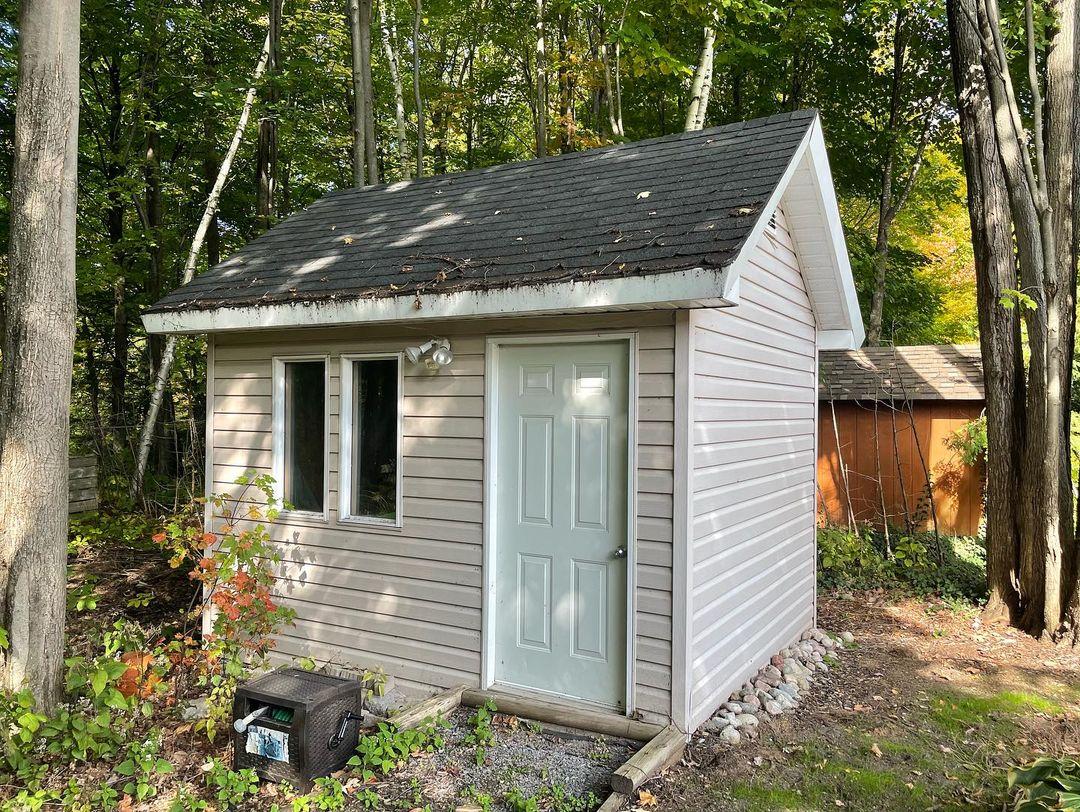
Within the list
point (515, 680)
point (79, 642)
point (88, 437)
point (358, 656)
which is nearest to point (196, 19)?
point (88, 437)

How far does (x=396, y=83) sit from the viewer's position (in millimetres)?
13500

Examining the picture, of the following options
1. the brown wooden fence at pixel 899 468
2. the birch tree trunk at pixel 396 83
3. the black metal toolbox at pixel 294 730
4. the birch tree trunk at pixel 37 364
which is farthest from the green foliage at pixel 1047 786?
the birch tree trunk at pixel 396 83

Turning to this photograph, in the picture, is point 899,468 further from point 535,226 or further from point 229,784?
point 229,784

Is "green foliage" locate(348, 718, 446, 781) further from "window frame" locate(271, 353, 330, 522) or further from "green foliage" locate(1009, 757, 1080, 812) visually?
"green foliage" locate(1009, 757, 1080, 812)

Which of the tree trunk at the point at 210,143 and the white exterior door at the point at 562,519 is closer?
the white exterior door at the point at 562,519

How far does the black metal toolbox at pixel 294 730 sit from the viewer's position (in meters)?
3.79

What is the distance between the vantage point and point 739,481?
17.6ft

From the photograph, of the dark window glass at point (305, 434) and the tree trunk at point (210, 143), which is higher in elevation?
the tree trunk at point (210, 143)

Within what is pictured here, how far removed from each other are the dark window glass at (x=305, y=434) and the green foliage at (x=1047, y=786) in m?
4.81

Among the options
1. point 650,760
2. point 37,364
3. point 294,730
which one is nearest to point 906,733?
point 650,760

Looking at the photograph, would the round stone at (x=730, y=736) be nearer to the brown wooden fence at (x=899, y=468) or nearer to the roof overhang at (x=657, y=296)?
the roof overhang at (x=657, y=296)

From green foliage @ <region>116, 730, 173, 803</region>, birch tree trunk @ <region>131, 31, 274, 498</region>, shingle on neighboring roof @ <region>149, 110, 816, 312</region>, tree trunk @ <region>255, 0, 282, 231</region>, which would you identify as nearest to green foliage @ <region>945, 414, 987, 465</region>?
shingle on neighboring roof @ <region>149, 110, 816, 312</region>

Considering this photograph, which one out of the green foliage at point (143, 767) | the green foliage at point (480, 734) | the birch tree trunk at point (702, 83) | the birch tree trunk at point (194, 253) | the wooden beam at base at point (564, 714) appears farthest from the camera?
the birch tree trunk at point (194, 253)

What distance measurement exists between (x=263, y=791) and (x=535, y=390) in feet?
9.22
